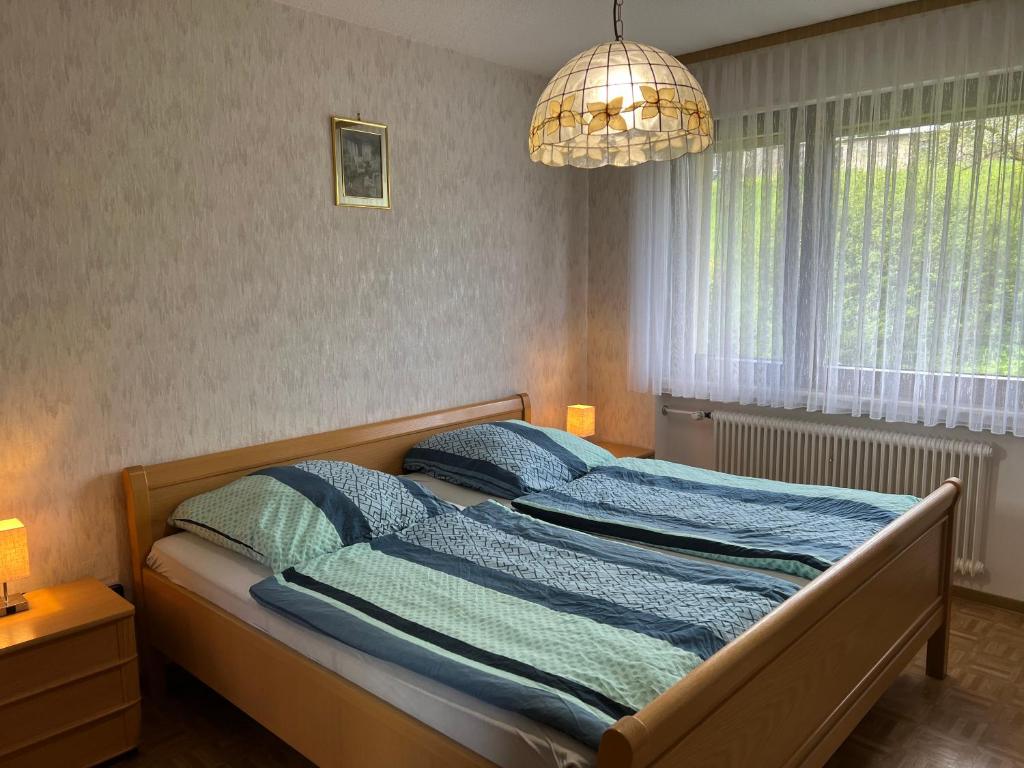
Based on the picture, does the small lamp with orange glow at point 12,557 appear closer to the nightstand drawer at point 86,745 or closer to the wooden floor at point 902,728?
the nightstand drawer at point 86,745

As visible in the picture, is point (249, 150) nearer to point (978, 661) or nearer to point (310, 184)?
point (310, 184)

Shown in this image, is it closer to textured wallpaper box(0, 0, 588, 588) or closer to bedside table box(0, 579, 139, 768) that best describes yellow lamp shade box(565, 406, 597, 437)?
textured wallpaper box(0, 0, 588, 588)

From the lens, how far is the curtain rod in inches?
120

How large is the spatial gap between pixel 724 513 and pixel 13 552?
2.20m

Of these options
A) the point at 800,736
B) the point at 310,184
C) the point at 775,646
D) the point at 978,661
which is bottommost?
the point at 978,661

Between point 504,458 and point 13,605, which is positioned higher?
point 504,458

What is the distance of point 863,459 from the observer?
345 centimetres

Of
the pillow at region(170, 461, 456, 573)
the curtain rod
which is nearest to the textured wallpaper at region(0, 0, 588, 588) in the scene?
the pillow at region(170, 461, 456, 573)

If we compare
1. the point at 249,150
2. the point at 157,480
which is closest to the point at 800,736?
A: the point at 157,480

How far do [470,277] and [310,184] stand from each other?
934 millimetres

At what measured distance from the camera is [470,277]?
145 inches

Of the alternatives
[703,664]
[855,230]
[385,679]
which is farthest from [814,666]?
[855,230]

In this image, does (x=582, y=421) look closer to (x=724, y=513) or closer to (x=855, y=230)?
(x=724, y=513)

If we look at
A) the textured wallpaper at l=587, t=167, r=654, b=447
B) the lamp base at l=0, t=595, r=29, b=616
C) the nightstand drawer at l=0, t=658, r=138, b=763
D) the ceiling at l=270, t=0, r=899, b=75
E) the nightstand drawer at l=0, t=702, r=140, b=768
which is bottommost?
the nightstand drawer at l=0, t=702, r=140, b=768
